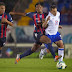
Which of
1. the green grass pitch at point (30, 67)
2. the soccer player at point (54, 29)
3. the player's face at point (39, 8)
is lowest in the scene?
the green grass pitch at point (30, 67)

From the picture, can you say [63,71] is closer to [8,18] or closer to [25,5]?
[8,18]

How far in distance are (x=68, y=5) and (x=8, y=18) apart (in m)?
11.8

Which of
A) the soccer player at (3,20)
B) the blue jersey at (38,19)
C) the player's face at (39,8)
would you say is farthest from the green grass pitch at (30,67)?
the player's face at (39,8)

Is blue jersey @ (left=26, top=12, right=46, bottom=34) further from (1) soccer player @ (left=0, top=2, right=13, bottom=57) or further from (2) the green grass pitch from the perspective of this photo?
(2) the green grass pitch

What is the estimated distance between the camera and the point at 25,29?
16.6 meters

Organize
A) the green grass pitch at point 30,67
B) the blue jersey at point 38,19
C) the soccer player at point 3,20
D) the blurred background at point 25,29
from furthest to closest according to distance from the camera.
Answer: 1. the blurred background at point 25,29
2. the blue jersey at point 38,19
3. the soccer player at point 3,20
4. the green grass pitch at point 30,67

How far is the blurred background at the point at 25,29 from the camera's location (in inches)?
534

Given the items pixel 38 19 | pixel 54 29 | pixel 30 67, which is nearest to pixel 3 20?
pixel 38 19

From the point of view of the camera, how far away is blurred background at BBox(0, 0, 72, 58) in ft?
44.5

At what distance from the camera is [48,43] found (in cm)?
781

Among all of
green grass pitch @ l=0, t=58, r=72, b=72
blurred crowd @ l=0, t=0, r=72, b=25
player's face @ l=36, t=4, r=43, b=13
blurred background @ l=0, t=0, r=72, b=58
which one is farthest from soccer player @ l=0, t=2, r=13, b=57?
blurred crowd @ l=0, t=0, r=72, b=25

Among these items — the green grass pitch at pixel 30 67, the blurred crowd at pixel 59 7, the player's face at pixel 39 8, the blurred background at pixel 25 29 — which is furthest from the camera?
the blurred crowd at pixel 59 7

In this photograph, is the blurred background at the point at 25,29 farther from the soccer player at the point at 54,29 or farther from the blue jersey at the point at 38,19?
the soccer player at the point at 54,29

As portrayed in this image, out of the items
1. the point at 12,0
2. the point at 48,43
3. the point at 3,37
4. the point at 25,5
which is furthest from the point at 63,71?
the point at 25,5
